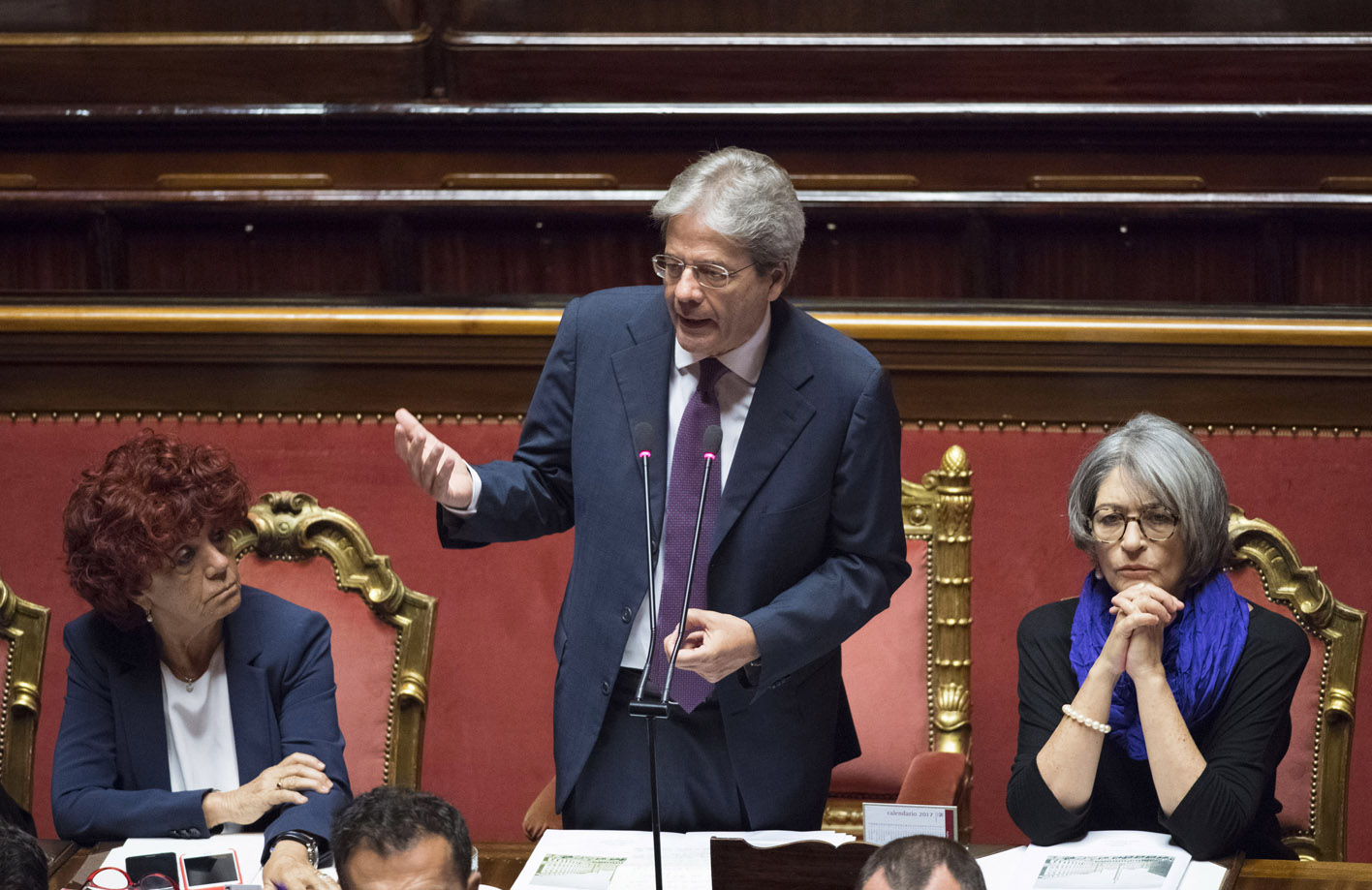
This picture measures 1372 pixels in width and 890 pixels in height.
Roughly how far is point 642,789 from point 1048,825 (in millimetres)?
451

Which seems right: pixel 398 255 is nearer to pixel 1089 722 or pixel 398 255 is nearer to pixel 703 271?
pixel 703 271

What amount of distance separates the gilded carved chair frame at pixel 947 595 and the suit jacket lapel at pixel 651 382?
526 millimetres

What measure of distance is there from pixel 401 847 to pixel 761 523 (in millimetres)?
620

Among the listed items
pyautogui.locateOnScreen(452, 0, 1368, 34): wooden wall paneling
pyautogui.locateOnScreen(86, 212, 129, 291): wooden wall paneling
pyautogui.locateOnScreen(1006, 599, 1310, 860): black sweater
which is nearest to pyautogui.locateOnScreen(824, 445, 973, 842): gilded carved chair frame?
pyautogui.locateOnScreen(1006, 599, 1310, 860): black sweater

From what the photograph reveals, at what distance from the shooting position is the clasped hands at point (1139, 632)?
1.75m

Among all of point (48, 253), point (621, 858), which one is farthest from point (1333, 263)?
point (48, 253)

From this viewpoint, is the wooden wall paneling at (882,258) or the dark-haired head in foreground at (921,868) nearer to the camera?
the dark-haired head in foreground at (921,868)

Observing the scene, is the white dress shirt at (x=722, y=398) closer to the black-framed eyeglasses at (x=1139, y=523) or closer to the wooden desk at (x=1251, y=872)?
the wooden desk at (x=1251, y=872)

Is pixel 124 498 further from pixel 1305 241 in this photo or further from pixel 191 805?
pixel 1305 241

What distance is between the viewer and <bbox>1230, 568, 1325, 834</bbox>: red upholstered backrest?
198cm

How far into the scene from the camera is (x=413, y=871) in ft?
4.20

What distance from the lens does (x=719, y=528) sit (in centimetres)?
176

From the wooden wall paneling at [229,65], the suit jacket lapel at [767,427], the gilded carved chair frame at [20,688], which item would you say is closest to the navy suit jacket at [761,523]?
the suit jacket lapel at [767,427]

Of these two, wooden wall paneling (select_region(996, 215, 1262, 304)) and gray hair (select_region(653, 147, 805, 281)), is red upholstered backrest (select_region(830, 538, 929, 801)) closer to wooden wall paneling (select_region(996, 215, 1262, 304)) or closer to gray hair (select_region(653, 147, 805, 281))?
gray hair (select_region(653, 147, 805, 281))
